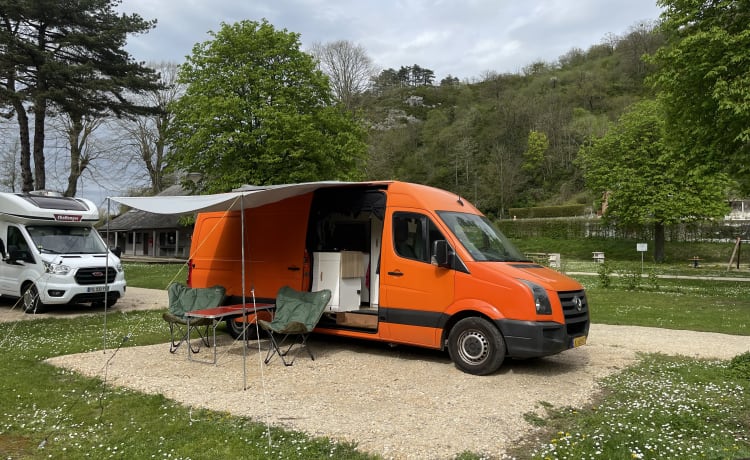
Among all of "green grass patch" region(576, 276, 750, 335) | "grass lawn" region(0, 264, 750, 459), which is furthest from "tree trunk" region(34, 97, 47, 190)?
"green grass patch" region(576, 276, 750, 335)

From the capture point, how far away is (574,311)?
22.4 feet

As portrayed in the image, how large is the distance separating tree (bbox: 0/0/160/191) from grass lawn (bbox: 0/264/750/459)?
13772 millimetres

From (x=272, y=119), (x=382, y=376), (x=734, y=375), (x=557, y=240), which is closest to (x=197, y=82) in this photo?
(x=272, y=119)

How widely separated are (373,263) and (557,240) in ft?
133

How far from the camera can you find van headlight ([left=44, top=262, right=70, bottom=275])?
481 inches

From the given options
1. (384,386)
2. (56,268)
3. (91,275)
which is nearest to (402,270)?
(384,386)

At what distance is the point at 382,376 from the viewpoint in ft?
21.6

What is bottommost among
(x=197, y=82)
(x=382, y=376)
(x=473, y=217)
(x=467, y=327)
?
(x=382, y=376)

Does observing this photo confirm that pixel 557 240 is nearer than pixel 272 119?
No

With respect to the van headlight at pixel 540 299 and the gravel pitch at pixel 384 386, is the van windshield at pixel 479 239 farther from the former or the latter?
the gravel pitch at pixel 384 386

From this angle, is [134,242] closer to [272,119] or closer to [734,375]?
[272,119]

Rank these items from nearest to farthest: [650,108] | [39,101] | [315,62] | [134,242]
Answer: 1. [39,101]
2. [315,62]
3. [650,108]
4. [134,242]

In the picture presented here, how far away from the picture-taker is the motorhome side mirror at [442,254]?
697 cm

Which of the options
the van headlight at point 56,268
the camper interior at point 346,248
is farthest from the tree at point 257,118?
the camper interior at point 346,248
